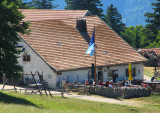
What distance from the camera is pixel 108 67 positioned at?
42375mm

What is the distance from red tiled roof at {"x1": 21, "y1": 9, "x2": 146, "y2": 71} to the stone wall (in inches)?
185

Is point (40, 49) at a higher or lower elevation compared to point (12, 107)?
higher

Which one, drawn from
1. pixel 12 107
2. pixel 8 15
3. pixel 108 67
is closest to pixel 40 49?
pixel 108 67

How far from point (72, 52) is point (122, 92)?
9352 millimetres

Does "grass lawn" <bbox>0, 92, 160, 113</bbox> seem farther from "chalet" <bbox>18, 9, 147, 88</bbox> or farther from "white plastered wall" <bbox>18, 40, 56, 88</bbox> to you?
"chalet" <bbox>18, 9, 147, 88</bbox>

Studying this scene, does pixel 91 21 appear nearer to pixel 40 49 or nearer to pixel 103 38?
pixel 103 38

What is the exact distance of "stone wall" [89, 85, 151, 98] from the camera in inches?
1345

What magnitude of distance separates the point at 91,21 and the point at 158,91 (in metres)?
16.3

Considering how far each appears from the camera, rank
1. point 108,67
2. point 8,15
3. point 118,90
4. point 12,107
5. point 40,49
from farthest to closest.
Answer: point 108,67 < point 40,49 < point 118,90 < point 8,15 < point 12,107

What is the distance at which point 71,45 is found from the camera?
4281 centimetres

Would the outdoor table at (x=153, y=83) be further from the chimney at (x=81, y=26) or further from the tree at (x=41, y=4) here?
the tree at (x=41, y=4)

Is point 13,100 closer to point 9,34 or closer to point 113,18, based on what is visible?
point 9,34

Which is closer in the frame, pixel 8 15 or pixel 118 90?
pixel 8 15

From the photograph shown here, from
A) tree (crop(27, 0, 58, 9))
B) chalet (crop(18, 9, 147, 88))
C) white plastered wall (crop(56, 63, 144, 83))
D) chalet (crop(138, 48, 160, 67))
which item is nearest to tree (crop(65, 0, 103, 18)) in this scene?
tree (crop(27, 0, 58, 9))
